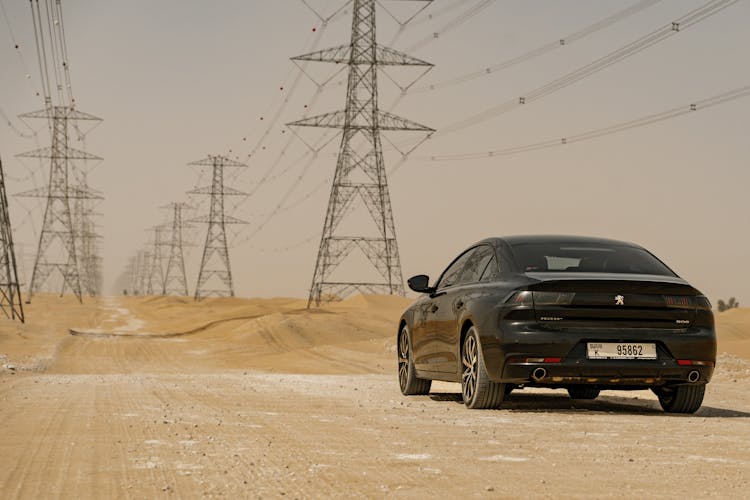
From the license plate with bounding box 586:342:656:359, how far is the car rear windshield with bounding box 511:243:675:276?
91cm

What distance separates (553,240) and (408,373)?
8.29 feet

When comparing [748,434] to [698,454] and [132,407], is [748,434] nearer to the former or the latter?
[698,454]

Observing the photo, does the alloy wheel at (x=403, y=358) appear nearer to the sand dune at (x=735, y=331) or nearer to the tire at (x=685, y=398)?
the tire at (x=685, y=398)

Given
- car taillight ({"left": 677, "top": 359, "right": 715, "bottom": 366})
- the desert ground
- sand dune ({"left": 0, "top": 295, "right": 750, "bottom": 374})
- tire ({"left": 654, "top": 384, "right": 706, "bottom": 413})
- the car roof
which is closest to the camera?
the desert ground

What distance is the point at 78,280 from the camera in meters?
82.8

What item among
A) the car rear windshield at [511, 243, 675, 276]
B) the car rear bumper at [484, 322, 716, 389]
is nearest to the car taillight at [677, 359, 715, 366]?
the car rear bumper at [484, 322, 716, 389]

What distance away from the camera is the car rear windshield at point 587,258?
9344mm

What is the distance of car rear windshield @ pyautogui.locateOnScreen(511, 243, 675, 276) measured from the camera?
934 centimetres

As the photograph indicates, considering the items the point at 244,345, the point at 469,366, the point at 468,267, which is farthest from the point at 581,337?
the point at 244,345

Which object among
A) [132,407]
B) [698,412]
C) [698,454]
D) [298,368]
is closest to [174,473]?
[698,454]

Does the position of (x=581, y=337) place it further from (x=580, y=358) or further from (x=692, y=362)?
(x=692, y=362)

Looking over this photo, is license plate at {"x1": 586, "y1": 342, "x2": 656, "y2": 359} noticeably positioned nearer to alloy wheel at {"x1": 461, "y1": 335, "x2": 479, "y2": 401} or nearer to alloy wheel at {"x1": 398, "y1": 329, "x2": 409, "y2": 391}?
alloy wheel at {"x1": 461, "y1": 335, "x2": 479, "y2": 401}

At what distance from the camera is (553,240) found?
32.3ft

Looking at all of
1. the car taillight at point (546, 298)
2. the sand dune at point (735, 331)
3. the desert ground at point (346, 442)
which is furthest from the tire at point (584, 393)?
the sand dune at point (735, 331)
